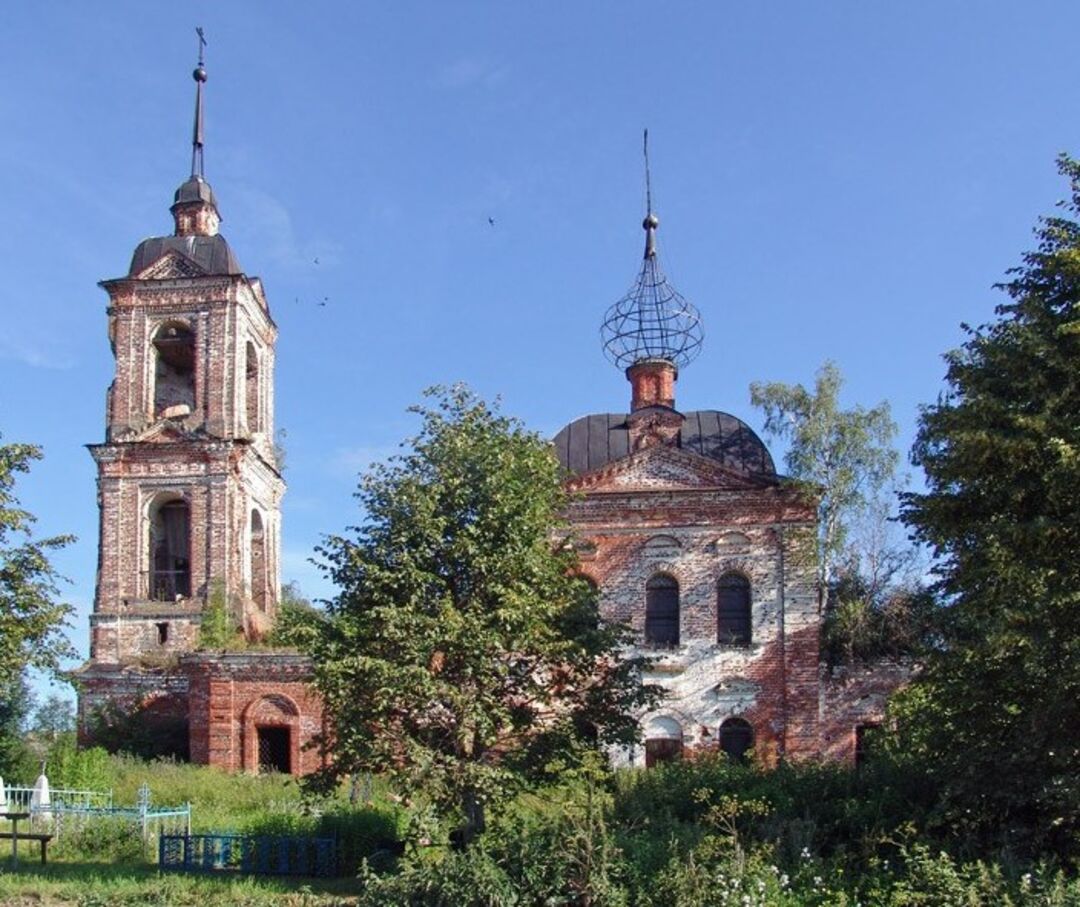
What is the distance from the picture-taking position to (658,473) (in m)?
28.4

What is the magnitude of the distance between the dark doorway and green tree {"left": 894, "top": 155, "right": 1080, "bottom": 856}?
52.4 ft

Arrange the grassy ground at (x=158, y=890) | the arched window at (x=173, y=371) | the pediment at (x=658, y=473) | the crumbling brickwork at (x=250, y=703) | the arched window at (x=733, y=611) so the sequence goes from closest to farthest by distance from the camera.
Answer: the grassy ground at (x=158, y=890) < the crumbling brickwork at (x=250, y=703) < the arched window at (x=733, y=611) < the pediment at (x=658, y=473) < the arched window at (x=173, y=371)

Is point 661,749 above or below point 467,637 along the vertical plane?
below

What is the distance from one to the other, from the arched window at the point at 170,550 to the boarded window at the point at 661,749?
10.8 m

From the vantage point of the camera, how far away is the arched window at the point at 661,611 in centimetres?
2784

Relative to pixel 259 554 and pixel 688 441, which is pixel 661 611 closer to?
pixel 688 441

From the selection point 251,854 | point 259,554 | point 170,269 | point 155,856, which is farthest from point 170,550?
point 251,854

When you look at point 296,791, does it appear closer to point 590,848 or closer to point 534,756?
point 534,756

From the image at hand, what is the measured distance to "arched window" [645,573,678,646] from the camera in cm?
2784

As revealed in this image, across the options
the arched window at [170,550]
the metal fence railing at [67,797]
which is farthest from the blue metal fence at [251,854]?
the arched window at [170,550]

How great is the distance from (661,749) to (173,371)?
49.2ft

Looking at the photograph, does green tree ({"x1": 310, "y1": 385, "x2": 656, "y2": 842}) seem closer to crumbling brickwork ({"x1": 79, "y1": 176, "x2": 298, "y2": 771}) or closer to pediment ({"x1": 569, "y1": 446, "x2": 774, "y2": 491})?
pediment ({"x1": 569, "y1": 446, "x2": 774, "y2": 491})

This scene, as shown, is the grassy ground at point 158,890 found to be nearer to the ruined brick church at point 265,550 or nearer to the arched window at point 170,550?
the ruined brick church at point 265,550

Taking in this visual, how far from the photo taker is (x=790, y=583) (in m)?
27.8
